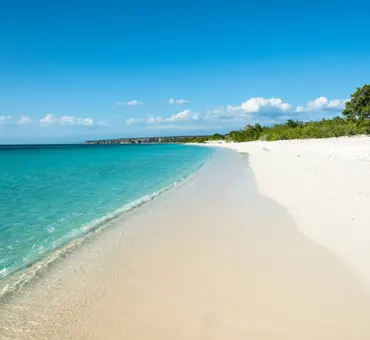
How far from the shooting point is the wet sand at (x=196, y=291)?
410 cm

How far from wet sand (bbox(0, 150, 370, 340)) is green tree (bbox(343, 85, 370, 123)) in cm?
4307

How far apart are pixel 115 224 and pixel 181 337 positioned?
617cm

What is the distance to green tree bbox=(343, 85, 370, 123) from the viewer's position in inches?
1757

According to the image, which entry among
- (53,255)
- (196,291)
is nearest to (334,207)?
(196,291)

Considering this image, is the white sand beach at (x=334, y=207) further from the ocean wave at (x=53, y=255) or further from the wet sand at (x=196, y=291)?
the ocean wave at (x=53, y=255)

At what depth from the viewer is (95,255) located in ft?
23.3

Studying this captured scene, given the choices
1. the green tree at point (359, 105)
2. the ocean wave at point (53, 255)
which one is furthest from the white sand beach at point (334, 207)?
the green tree at point (359, 105)

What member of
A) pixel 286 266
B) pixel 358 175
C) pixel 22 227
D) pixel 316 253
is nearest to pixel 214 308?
pixel 286 266

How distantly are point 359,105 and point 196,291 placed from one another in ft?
161

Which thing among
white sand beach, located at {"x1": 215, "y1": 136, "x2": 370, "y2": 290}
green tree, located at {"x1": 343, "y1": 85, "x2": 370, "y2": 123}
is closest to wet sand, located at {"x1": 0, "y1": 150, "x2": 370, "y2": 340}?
white sand beach, located at {"x1": 215, "y1": 136, "x2": 370, "y2": 290}

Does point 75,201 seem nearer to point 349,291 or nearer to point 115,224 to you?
point 115,224

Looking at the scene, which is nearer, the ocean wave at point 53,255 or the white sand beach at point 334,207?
the ocean wave at point 53,255

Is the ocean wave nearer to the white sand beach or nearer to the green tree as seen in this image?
the white sand beach

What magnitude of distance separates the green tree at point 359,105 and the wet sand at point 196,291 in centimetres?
4307
